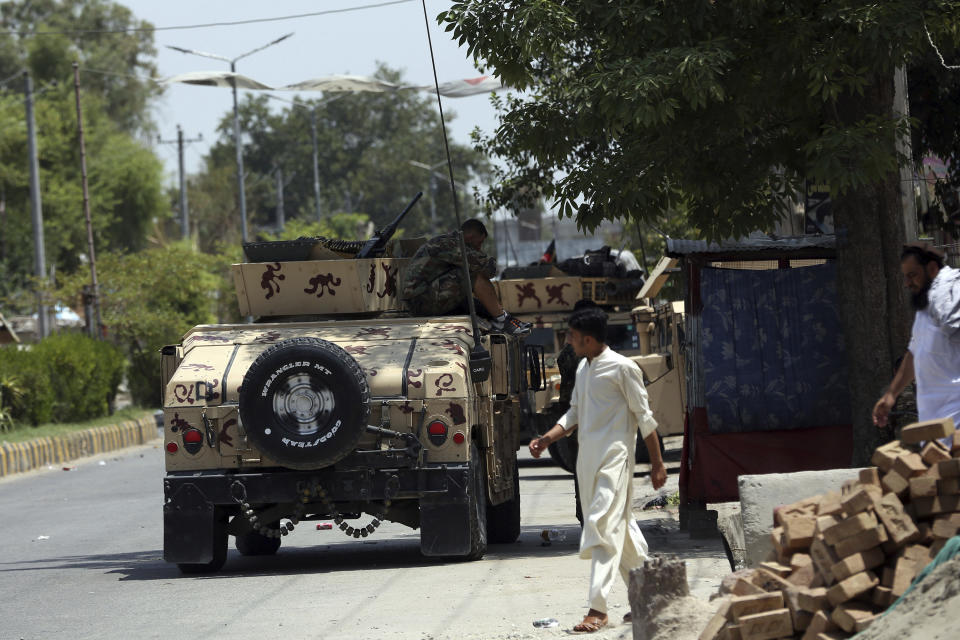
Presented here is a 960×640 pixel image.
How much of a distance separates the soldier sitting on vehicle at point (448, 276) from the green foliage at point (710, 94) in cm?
72

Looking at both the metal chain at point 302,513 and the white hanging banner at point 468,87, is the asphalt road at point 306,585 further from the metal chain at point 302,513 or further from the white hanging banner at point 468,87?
the white hanging banner at point 468,87

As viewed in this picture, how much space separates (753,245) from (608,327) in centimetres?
743

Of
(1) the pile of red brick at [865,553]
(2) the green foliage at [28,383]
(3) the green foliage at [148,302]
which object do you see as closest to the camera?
(1) the pile of red brick at [865,553]

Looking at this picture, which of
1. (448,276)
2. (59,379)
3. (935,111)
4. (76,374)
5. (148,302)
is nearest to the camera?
(448,276)

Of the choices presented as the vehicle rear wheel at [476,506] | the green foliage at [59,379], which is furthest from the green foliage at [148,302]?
the vehicle rear wheel at [476,506]

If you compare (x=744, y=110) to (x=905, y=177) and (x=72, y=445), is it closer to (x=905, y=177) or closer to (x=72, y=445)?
(x=905, y=177)

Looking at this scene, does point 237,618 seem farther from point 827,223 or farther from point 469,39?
point 827,223

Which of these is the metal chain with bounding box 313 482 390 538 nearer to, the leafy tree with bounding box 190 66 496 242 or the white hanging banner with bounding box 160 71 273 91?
the white hanging banner with bounding box 160 71 273 91

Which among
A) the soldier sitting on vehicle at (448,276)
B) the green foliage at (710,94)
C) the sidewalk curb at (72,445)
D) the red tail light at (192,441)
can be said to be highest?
the green foliage at (710,94)

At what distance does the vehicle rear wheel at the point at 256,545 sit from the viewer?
39.7ft

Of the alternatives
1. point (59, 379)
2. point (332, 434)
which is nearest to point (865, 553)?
point (332, 434)

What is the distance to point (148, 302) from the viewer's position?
118ft

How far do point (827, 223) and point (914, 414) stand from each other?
629cm

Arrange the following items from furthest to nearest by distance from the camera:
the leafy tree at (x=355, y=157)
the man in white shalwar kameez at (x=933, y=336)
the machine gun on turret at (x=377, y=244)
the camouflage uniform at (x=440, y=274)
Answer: the leafy tree at (x=355, y=157) < the machine gun on turret at (x=377, y=244) < the camouflage uniform at (x=440, y=274) < the man in white shalwar kameez at (x=933, y=336)
